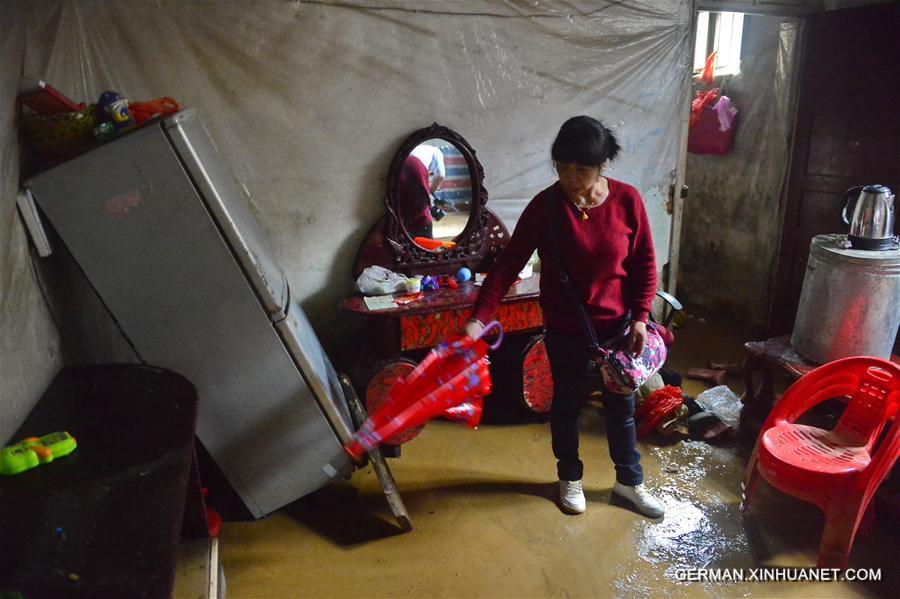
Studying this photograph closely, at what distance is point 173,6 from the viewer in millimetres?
2887

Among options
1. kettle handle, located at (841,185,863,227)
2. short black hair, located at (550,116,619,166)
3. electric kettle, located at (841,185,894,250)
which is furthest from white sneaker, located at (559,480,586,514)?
kettle handle, located at (841,185,863,227)

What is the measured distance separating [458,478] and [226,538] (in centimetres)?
110

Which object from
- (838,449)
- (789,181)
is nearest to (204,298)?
(838,449)

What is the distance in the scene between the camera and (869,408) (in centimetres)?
246

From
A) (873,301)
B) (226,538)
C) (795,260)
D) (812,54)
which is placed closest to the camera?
(226,538)

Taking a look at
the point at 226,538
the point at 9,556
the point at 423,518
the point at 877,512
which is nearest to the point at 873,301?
the point at 877,512

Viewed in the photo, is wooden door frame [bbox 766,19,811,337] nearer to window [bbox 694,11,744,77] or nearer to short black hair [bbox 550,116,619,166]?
window [bbox 694,11,744,77]

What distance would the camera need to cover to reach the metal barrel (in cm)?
274

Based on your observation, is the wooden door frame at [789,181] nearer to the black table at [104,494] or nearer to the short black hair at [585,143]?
the short black hair at [585,143]

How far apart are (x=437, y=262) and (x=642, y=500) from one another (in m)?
1.74

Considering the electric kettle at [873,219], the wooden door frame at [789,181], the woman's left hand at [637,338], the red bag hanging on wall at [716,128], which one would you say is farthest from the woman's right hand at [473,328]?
the red bag hanging on wall at [716,128]

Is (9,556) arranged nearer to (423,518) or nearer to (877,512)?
(423,518)

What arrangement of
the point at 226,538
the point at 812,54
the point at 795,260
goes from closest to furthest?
the point at 226,538, the point at 812,54, the point at 795,260

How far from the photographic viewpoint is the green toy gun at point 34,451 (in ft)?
4.98
